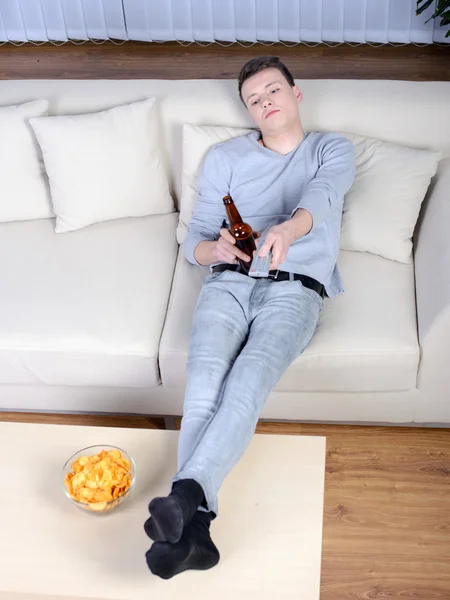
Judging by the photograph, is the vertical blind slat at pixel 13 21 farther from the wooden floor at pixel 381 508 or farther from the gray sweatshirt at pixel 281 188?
the wooden floor at pixel 381 508

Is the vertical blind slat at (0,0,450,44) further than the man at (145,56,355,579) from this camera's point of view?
Yes

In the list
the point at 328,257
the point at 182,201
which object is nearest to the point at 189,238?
the point at 182,201

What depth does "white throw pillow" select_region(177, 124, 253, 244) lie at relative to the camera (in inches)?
101

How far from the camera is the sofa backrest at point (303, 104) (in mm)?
2545

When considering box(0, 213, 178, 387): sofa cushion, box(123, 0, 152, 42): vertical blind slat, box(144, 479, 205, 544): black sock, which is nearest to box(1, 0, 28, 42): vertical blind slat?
box(123, 0, 152, 42): vertical blind slat

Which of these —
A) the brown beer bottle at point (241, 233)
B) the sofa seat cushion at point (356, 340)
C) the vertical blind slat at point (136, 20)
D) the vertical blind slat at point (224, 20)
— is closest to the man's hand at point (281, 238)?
the brown beer bottle at point (241, 233)

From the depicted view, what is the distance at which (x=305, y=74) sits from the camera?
4.38 metres

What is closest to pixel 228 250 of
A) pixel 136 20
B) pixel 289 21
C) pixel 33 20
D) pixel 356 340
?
pixel 356 340

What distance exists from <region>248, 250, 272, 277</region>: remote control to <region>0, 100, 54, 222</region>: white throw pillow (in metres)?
1.00

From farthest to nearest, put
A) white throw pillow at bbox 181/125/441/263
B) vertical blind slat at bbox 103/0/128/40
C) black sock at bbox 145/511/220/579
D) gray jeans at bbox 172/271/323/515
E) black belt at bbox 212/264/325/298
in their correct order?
1. vertical blind slat at bbox 103/0/128/40
2. white throw pillow at bbox 181/125/441/263
3. black belt at bbox 212/264/325/298
4. gray jeans at bbox 172/271/323/515
5. black sock at bbox 145/511/220/579

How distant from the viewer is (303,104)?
258 cm

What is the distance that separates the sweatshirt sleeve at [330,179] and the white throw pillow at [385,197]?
0.10m

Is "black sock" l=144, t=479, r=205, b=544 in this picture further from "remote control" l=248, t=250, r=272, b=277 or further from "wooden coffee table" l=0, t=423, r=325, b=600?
"remote control" l=248, t=250, r=272, b=277

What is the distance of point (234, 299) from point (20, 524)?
86 centimetres
